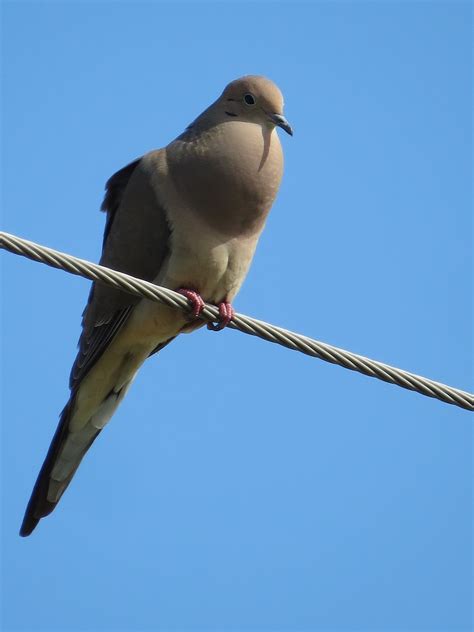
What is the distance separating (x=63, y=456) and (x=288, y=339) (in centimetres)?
221

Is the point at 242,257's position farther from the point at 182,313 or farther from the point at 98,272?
the point at 98,272

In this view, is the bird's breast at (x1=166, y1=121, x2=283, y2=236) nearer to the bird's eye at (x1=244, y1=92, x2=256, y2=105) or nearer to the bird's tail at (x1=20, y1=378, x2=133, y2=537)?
the bird's eye at (x1=244, y1=92, x2=256, y2=105)

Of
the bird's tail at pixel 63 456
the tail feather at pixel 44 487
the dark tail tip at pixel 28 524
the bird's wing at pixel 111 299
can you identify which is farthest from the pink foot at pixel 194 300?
the dark tail tip at pixel 28 524

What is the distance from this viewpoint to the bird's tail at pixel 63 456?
6.20m

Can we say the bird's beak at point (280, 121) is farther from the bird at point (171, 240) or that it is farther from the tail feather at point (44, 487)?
the tail feather at point (44, 487)

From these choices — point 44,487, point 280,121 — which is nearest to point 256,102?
point 280,121

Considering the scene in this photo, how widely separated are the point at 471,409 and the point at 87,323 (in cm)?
240

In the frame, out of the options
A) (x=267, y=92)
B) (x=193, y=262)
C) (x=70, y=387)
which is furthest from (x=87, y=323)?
(x=267, y=92)

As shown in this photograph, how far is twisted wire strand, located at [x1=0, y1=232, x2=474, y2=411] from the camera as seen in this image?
4184 mm

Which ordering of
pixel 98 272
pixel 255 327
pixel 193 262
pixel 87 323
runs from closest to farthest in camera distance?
1. pixel 98 272
2. pixel 255 327
3. pixel 193 262
4. pixel 87 323

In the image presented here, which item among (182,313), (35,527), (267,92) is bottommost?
(35,527)

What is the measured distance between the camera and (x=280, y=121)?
6.13 metres

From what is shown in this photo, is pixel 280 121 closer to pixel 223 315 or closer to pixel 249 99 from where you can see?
pixel 249 99

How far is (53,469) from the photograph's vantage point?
246 inches
